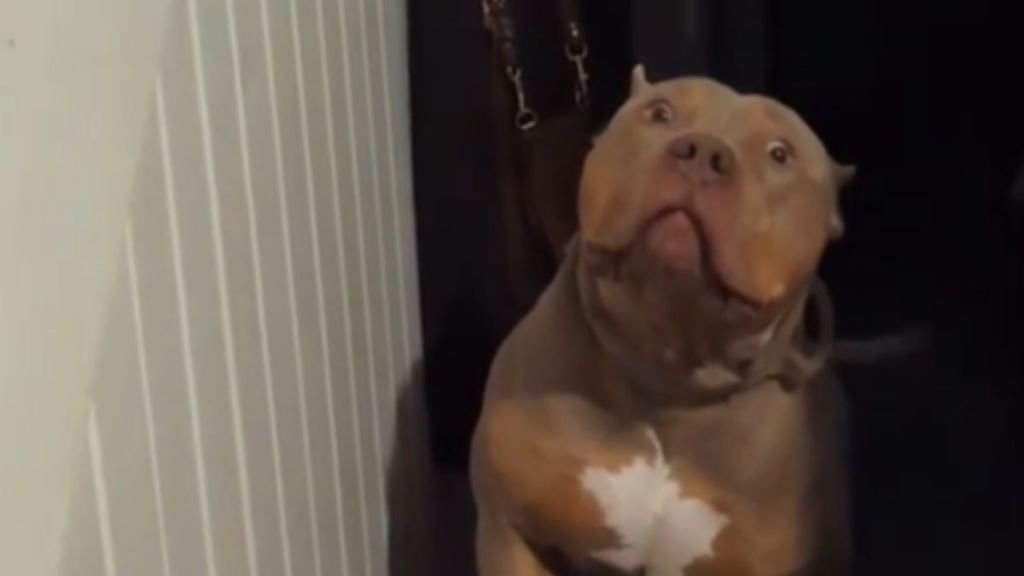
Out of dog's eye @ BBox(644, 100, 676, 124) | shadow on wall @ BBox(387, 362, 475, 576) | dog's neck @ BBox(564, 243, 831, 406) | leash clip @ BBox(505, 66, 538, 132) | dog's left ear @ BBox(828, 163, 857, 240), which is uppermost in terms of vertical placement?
dog's eye @ BBox(644, 100, 676, 124)

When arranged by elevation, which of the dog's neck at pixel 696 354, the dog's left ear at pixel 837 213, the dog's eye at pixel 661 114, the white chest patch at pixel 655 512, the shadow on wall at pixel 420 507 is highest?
the dog's eye at pixel 661 114

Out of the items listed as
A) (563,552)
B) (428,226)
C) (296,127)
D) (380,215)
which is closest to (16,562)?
(296,127)

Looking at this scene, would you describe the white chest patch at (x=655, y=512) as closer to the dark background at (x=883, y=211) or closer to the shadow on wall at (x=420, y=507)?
the shadow on wall at (x=420, y=507)

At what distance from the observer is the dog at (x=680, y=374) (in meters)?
1.07

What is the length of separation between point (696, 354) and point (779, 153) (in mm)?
125

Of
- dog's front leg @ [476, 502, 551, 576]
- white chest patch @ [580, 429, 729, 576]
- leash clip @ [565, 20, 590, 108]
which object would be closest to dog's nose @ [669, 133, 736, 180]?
white chest patch @ [580, 429, 729, 576]

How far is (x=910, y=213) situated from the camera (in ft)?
5.29

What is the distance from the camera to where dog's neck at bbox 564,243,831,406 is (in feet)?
3.67

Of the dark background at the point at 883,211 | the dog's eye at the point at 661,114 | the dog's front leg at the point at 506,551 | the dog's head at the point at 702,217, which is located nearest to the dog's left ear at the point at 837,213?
the dog's head at the point at 702,217

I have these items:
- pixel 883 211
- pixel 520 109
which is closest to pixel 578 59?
pixel 520 109

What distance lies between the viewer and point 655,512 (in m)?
1.19

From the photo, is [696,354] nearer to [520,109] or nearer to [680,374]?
[680,374]

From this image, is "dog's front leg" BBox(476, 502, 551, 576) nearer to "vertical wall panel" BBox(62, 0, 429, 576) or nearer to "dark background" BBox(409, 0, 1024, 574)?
"vertical wall panel" BBox(62, 0, 429, 576)

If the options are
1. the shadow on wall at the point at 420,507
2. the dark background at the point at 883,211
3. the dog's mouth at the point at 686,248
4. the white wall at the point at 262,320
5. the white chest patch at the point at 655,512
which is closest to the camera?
the white wall at the point at 262,320
